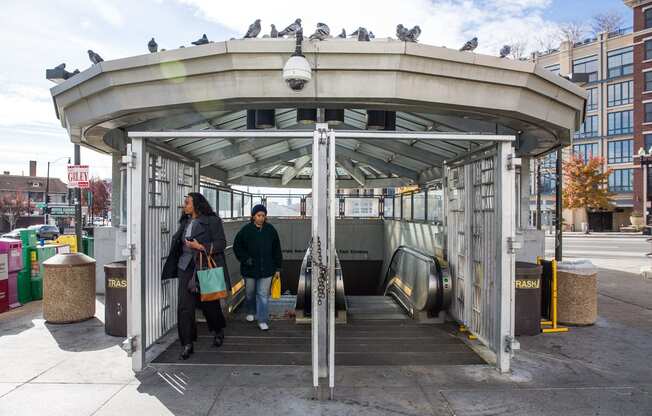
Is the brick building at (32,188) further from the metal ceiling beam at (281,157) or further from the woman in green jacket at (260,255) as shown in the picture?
the woman in green jacket at (260,255)

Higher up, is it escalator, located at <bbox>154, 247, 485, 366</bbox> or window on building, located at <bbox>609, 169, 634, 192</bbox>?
window on building, located at <bbox>609, 169, 634, 192</bbox>

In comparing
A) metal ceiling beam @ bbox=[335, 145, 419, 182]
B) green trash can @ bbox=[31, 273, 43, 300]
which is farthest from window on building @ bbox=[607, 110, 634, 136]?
green trash can @ bbox=[31, 273, 43, 300]

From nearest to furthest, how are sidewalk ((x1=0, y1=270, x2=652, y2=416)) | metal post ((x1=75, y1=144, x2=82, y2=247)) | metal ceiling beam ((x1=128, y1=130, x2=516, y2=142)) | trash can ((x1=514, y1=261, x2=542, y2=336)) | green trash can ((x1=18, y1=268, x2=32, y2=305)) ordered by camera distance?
sidewalk ((x1=0, y1=270, x2=652, y2=416)), metal ceiling beam ((x1=128, y1=130, x2=516, y2=142)), trash can ((x1=514, y1=261, x2=542, y2=336)), green trash can ((x1=18, y1=268, x2=32, y2=305)), metal post ((x1=75, y1=144, x2=82, y2=247))

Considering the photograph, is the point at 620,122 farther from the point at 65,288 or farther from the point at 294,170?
the point at 65,288

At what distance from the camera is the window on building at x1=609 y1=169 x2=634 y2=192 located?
139ft

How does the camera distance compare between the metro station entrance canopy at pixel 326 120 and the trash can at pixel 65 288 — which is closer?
the metro station entrance canopy at pixel 326 120

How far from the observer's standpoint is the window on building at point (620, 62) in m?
42.7

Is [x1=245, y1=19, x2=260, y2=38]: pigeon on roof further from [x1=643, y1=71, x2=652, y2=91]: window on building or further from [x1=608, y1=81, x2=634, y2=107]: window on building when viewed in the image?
[x1=608, y1=81, x2=634, y2=107]: window on building

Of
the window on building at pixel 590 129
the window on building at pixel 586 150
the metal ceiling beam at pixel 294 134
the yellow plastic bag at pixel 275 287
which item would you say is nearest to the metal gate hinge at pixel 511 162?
the metal ceiling beam at pixel 294 134

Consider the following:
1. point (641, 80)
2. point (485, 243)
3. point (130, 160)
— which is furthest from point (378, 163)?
point (641, 80)

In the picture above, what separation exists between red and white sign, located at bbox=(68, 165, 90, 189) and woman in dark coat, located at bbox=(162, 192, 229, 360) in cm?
576

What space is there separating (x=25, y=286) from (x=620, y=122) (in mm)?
49430

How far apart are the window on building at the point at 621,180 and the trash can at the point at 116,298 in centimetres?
4738

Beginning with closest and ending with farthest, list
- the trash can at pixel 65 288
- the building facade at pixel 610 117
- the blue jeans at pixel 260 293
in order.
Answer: the blue jeans at pixel 260 293 → the trash can at pixel 65 288 → the building facade at pixel 610 117
